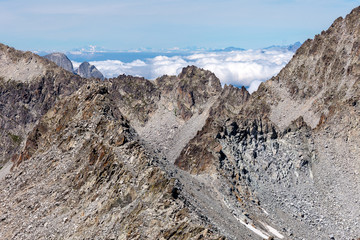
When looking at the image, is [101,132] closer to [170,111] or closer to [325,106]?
[325,106]

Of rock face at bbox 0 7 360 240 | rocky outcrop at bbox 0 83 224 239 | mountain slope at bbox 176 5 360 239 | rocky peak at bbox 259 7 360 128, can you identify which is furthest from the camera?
rocky peak at bbox 259 7 360 128

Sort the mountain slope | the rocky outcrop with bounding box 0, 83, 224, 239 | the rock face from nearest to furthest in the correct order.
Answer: the rocky outcrop with bounding box 0, 83, 224, 239 < the rock face < the mountain slope

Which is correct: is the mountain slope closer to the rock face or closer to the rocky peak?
the rock face

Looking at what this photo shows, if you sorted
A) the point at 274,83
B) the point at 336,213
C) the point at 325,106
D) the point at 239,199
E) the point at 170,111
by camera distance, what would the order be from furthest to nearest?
1. the point at 170,111
2. the point at 274,83
3. the point at 325,106
4. the point at 336,213
5. the point at 239,199

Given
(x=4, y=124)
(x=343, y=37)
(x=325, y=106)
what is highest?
(x=343, y=37)

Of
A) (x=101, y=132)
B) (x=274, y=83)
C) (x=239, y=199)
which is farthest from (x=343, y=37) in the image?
(x=101, y=132)

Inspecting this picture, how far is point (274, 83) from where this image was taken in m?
151

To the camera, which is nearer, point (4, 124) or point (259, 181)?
point (259, 181)

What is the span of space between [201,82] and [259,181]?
4291 inches

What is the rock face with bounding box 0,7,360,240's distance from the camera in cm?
4097

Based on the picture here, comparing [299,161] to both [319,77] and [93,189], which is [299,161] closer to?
[319,77]

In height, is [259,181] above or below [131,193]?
below

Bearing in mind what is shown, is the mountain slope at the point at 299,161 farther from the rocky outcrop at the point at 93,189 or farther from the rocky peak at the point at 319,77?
the rocky outcrop at the point at 93,189

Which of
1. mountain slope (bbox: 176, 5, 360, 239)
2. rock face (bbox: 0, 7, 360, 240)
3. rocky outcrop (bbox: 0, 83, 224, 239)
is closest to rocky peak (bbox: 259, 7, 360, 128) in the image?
rock face (bbox: 0, 7, 360, 240)
